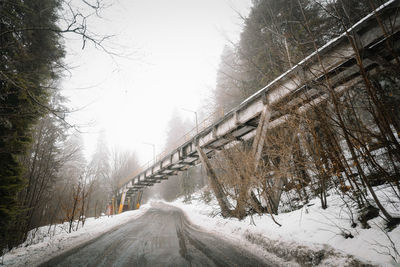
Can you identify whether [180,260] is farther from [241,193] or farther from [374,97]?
[374,97]

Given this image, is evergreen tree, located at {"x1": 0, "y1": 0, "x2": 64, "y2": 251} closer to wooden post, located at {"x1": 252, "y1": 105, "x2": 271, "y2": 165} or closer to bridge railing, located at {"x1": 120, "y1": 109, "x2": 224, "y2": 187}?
wooden post, located at {"x1": 252, "y1": 105, "x2": 271, "y2": 165}

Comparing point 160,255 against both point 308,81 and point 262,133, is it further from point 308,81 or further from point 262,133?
point 262,133

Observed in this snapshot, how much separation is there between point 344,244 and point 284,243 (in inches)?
32.5

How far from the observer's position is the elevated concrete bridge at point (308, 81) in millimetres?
2080

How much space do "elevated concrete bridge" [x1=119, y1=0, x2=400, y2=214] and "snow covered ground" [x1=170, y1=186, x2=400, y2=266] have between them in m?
1.71

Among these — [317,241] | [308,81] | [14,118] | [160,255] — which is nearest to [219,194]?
[160,255]

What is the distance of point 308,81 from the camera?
2.14 m

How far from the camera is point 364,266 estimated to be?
1.65 meters

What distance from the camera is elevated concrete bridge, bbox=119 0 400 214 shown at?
208 cm

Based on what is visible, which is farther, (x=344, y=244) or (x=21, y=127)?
(x=21, y=127)

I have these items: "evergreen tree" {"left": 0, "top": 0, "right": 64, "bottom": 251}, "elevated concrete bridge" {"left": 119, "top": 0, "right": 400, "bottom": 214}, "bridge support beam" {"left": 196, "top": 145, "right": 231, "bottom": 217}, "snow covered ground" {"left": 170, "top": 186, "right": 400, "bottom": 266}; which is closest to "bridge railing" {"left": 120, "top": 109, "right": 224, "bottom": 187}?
"elevated concrete bridge" {"left": 119, "top": 0, "right": 400, "bottom": 214}

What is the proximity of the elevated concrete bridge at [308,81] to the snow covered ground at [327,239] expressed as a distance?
1.71 metres

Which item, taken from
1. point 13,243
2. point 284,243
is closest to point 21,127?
point 13,243

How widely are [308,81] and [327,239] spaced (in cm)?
223
